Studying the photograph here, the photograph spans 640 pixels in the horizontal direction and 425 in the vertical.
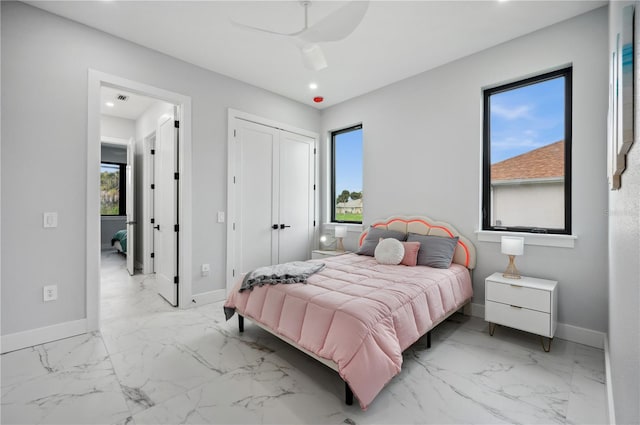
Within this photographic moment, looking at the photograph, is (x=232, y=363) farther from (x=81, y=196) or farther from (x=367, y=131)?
(x=367, y=131)

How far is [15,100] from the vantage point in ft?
8.18

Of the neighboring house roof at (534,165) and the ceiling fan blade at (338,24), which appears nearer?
the ceiling fan blade at (338,24)

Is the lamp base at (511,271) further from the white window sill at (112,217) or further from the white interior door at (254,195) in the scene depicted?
the white window sill at (112,217)

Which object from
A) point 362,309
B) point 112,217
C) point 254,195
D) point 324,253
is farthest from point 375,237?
point 112,217

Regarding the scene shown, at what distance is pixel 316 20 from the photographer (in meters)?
2.72

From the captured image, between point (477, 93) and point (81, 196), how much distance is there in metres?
4.25

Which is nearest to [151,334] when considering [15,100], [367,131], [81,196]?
[81,196]

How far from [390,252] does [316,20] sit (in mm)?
2443

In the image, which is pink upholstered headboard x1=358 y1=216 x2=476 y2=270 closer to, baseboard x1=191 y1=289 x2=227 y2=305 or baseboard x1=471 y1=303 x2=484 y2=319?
baseboard x1=471 y1=303 x2=484 y2=319

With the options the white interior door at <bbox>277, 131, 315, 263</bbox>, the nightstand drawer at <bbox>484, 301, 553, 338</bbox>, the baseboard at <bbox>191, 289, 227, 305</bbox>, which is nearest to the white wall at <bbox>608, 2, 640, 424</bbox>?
the nightstand drawer at <bbox>484, 301, 553, 338</bbox>

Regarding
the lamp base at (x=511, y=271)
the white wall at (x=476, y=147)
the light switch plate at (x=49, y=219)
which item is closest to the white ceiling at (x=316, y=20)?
the white wall at (x=476, y=147)

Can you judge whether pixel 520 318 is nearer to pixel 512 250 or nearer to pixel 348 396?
pixel 512 250

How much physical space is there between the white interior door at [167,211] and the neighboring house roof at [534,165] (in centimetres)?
Answer: 378

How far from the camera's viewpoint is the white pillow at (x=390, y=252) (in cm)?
327
